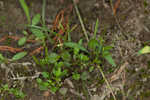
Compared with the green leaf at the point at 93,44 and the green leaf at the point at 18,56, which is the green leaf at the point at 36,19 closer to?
the green leaf at the point at 18,56

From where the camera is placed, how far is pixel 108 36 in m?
1.62

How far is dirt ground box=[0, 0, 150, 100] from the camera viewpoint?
159cm

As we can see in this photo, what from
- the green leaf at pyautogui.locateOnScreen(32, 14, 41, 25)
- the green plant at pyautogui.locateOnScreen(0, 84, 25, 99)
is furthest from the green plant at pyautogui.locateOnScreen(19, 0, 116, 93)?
the green plant at pyautogui.locateOnScreen(0, 84, 25, 99)

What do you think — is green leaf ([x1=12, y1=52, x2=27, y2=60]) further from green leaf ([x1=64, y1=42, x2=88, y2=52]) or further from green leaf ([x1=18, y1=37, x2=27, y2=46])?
green leaf ([x1=64, y1=42, x2=88, y2=52])

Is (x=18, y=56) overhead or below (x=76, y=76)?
overhead

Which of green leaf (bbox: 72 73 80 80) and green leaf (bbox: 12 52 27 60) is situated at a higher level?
green leaf (bbox: 12 52 27 60)

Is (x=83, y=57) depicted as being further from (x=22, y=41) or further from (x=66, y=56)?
(x=22, y=41)

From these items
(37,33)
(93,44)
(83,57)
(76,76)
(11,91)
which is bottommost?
(11,91)

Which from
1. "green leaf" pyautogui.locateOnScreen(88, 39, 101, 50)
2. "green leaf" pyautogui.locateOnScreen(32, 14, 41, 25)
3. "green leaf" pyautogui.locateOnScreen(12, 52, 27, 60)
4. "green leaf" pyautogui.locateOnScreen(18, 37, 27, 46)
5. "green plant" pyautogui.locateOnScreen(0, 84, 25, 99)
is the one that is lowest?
"green plant" pyautogui.locateOnScreen(0, 84, 25, 99)

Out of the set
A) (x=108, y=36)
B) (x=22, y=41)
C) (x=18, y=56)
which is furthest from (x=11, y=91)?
(x=108, y=36)

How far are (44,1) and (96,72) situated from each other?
0.82 m

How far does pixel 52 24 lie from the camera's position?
1.64 meters

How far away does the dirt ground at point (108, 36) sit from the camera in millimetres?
1587

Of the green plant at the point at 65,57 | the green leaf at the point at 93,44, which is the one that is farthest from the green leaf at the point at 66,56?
the green leaf at the point at 93,44
